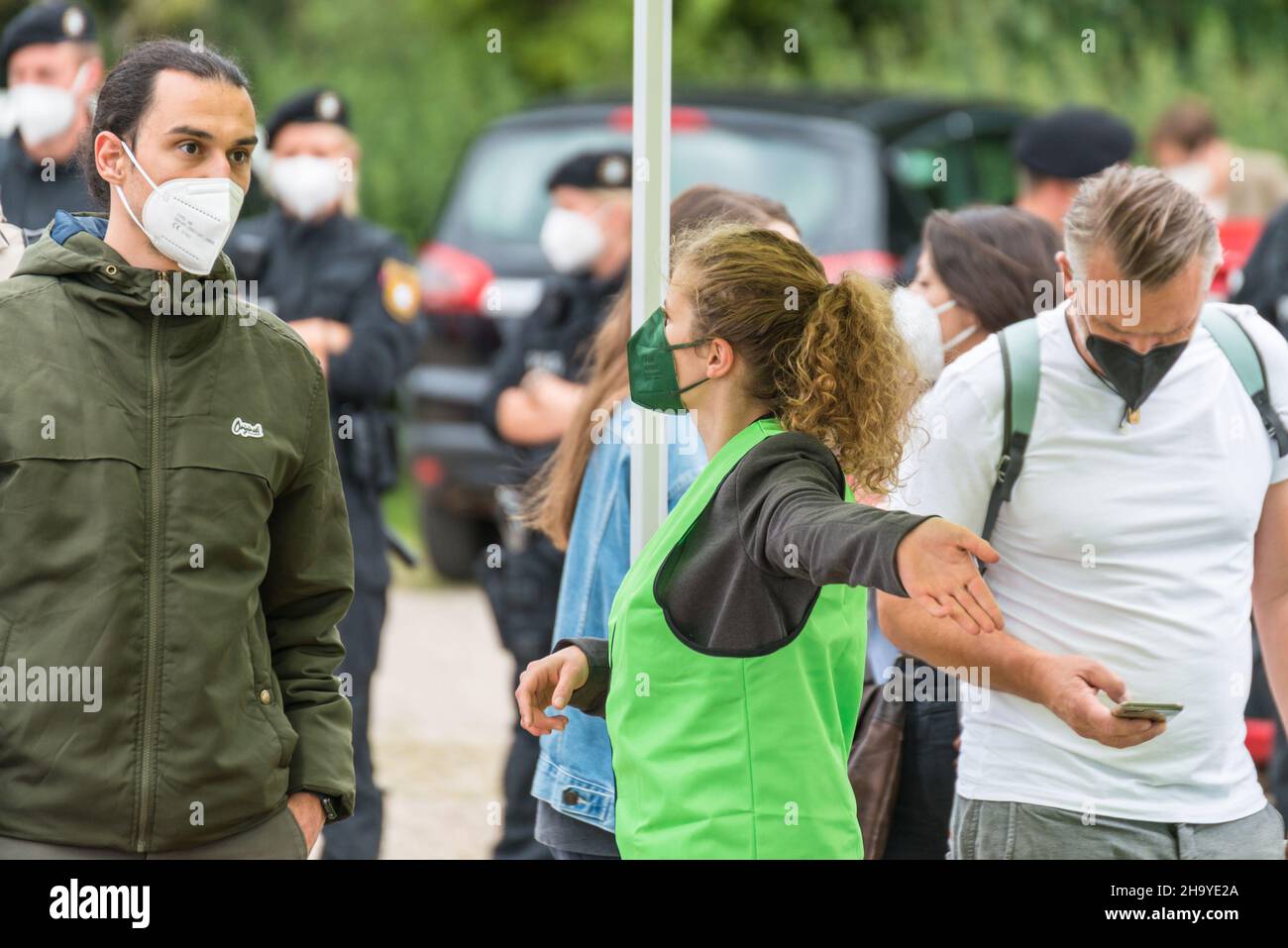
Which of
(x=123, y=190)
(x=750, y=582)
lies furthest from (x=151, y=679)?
(x=750, y=582)

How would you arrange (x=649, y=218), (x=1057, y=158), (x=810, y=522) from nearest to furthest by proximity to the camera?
1. (x=810, y=522)
2. (x=649, y=218)
3. (x=1057, y=158)

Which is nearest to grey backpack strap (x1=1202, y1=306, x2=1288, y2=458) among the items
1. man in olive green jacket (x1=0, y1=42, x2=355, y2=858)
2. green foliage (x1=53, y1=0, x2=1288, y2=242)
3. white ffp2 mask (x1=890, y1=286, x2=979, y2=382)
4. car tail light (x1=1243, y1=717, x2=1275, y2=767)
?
white ffp2 mask (x1=890, y1=286, x2=979, y2=382)

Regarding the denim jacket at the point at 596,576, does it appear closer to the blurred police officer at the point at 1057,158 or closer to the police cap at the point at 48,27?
the police cap at the point at 48,27

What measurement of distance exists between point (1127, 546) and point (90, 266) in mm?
1716

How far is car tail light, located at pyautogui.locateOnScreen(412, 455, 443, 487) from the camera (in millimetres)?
9172

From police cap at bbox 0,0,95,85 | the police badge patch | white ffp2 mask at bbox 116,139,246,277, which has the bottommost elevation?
the police badge patch

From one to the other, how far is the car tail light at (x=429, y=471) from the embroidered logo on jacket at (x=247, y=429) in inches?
254

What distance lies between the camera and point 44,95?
5.12 m

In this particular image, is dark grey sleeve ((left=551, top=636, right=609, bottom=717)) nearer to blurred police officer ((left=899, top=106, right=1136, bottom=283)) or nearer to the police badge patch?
the police badge patch

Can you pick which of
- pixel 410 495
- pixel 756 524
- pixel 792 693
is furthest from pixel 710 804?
pixel 410 495

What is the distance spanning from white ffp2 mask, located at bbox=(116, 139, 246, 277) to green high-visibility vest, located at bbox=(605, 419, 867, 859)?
0.81 metres

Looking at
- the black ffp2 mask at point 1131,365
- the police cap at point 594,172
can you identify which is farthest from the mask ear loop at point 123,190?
the police cap at point 594,172

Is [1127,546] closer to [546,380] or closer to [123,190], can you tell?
[123,190]

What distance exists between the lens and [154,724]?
2570mm
